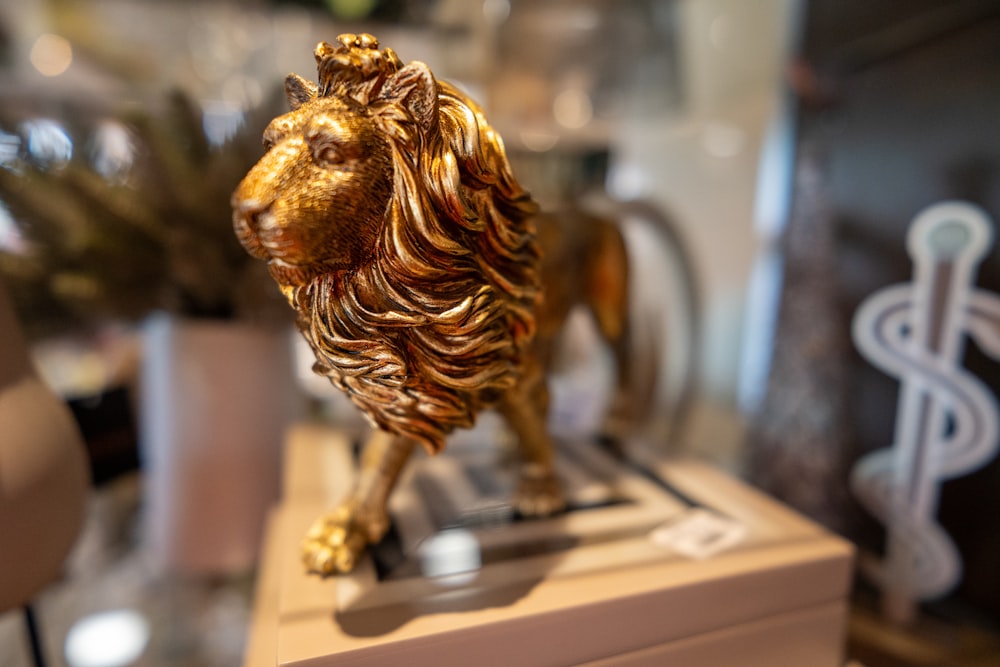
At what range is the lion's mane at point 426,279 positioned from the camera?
32cm

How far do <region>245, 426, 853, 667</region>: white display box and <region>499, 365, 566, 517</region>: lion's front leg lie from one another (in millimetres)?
20

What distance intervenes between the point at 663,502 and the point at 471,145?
17.4 inches

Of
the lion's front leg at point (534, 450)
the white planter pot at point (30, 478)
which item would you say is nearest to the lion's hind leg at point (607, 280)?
the lion's front leg at point (534, 450)

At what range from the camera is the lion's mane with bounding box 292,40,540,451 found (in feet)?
1.06

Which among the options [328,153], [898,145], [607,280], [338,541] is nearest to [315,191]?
[328,153]

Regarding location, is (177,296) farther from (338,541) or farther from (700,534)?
(700,534)

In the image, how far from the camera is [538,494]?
0.54 m

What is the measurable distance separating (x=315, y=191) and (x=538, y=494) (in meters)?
0.39

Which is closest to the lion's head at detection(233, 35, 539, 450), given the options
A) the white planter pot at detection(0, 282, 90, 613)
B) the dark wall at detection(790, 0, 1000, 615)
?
the white planter pot at detection(0, 282, 90, 613)

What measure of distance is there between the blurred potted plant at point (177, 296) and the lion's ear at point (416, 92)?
0.33 metres

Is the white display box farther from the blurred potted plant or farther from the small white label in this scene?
the blurred potted plant

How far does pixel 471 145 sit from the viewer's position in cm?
33

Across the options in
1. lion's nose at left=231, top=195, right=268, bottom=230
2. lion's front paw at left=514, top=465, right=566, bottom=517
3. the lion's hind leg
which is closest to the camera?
lion's nose at left=231, top=195, right=268, bottom=230

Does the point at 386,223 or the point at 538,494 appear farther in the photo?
the point at 538,494
